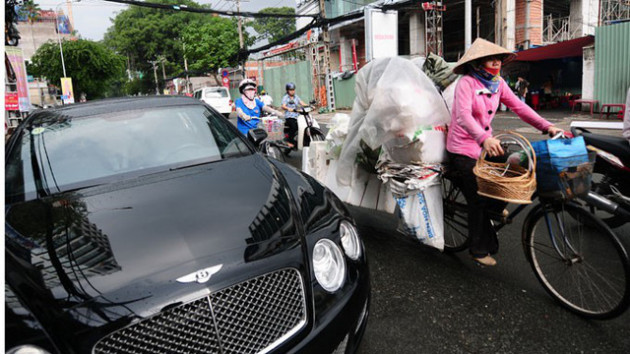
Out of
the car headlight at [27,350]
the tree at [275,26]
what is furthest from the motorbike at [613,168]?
the tree at [275,26]

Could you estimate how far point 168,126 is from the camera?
2.95m

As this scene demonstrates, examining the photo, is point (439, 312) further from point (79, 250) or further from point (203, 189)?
point (79, 250)

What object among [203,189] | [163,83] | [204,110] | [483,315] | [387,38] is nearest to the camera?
[203,189]

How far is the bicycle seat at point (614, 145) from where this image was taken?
3.08 m

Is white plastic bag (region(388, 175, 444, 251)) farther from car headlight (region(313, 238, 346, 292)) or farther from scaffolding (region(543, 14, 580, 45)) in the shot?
scaffolding (region(543, 14, 580, 45))

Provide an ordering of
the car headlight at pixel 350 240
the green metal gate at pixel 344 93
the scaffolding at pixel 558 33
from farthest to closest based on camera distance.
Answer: the green metal gate at pixel 344 93
the scaffolding at pixel 558 33
the car headlight at pixel 350 240

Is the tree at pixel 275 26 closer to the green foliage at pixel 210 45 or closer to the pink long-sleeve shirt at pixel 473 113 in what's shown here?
the green foliage at pixel 210 45

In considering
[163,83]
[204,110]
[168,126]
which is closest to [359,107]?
[204,110]

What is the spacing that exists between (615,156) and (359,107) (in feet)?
6.52

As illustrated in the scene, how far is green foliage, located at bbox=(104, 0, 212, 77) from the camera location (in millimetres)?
54344

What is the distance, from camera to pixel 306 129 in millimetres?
8086

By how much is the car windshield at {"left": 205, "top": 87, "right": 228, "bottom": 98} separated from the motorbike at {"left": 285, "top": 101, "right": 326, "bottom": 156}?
47.1 feet

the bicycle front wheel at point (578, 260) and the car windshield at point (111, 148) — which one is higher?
the car windshield at point (111, 148)

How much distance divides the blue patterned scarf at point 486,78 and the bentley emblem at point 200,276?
2208mm
